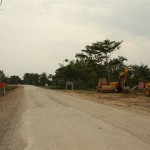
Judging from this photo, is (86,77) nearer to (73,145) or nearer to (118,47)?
(118,47)

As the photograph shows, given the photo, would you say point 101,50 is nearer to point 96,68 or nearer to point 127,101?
point 96,68

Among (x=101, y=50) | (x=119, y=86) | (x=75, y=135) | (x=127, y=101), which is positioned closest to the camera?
(x=75, y=135)

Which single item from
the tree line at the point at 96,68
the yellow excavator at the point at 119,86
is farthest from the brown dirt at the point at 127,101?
the tree line at the point at 96,68

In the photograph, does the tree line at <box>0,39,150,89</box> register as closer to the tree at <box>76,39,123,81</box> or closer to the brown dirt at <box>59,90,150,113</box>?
the tree at <box>76,39,123,81</box>

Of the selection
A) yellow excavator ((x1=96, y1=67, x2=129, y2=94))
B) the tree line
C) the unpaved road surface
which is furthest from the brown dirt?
the tree line

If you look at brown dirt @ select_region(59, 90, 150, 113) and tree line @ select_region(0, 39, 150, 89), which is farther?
tree line @ select_region(0, 39, 150, 89)

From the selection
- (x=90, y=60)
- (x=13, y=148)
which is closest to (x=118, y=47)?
(x=90, y=60)

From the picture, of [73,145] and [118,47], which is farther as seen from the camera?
[118,47]

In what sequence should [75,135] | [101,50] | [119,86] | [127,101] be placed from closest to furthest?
[75,135]
[127,101]
[119,86]
[101,50]

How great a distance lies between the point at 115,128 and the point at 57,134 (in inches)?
84.9

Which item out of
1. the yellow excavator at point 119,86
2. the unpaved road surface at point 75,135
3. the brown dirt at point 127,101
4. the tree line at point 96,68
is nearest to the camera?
the unpaved road surface at point 75,135

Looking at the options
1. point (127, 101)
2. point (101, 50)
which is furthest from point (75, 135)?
point (101, 50)

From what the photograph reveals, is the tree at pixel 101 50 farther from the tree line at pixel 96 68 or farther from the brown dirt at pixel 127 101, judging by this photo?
the brown dirt at pixel 127 101

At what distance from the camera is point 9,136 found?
32.7 feet
